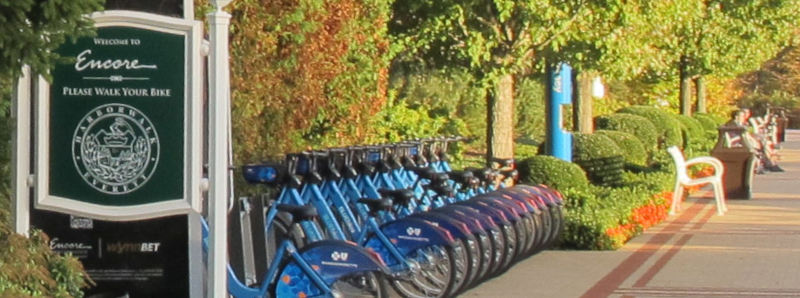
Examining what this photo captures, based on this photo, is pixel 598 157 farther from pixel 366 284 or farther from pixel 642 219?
pixel 366 284

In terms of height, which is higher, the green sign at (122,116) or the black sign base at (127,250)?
the green sign at (122,116)

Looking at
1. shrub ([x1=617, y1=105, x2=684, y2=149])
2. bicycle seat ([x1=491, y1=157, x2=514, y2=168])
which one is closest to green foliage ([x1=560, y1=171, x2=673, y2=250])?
bicycle seat ([x1=491, y1=157, x2=514, y2=168])

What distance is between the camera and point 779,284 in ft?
39.2

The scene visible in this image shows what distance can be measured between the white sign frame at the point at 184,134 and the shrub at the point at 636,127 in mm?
21174

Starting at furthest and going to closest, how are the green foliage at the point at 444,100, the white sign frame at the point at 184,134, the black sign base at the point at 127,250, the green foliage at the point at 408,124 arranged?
the green foliage at the point at 444,100 < the green foliage at the point at 408,124 < the black sign base at the point at 127,250 < the white sign frame at the point at 184,134

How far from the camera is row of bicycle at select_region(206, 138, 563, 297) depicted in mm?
8797

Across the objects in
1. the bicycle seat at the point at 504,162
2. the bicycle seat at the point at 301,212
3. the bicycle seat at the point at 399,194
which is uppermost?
the bicycle seat at the point at 504,162

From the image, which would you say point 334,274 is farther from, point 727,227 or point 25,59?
point 727,227

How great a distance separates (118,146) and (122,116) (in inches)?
5.7

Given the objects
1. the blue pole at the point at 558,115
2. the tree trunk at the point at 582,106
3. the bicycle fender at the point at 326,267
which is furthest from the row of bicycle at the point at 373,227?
the tree trunk at the point at 582,106

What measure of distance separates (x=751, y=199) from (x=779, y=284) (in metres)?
10.2

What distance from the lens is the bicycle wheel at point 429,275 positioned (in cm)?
997

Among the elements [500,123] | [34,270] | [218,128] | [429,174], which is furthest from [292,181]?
[500,123]

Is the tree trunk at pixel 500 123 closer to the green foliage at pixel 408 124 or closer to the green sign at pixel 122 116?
the green foliage at pixel 408 124
